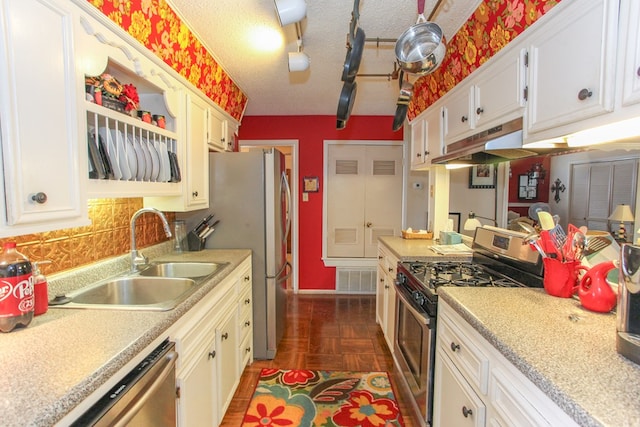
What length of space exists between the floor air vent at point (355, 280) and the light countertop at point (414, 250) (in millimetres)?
1318

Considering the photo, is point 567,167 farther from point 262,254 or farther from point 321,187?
point 321,187

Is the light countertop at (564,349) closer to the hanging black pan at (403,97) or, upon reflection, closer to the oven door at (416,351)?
the oven door at (416,351)

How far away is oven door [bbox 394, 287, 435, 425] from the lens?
5.07 ft

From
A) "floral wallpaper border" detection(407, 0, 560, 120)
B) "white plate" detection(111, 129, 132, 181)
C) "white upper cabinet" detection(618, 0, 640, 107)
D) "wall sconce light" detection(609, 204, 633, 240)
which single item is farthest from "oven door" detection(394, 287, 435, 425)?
"white plate" detection(111, 129, 132, 181)

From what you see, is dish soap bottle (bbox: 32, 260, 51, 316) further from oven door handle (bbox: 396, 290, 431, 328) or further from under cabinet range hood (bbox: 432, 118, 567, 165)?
under cabinet range hood (bbox: 432, 118, 567, 165)

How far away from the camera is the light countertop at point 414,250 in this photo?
2170 millimetres

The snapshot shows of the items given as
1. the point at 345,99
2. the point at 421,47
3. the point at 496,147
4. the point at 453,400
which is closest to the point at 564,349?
the point at 453,400

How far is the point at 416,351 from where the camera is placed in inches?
68.8

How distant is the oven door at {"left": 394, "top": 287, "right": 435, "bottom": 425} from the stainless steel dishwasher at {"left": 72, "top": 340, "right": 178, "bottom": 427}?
1.15 meters

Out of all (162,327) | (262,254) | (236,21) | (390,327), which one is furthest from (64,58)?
(390,327)

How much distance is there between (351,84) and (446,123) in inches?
35.5

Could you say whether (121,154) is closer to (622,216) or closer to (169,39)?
(169,39)

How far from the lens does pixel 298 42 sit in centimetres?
207

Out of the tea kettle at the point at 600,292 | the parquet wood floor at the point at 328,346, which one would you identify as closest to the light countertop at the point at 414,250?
the parquet wood floor at the point at 328,346
